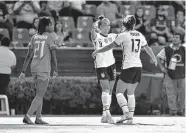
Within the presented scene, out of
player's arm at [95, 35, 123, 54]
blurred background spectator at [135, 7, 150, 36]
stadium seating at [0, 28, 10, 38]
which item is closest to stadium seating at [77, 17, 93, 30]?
blurred background spectator at [135, 7, 150, 36]

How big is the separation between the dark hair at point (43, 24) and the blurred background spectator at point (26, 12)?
21.6 feet

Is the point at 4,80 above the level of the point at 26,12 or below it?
below

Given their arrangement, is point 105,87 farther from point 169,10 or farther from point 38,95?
point 169,10

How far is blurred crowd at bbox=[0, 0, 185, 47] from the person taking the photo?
17330 mm

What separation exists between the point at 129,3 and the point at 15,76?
4359 millimetres

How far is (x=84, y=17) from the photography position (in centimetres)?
Result: 1806

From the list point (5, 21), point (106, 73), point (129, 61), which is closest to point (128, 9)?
point (5, 21)

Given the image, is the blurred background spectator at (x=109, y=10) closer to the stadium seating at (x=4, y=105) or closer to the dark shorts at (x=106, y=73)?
the stadium seating at (x=4, y=105)

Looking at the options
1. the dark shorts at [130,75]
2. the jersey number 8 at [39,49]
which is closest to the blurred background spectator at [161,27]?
the dark shorts at [130,75]

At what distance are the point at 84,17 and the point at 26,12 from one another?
164 centimetres

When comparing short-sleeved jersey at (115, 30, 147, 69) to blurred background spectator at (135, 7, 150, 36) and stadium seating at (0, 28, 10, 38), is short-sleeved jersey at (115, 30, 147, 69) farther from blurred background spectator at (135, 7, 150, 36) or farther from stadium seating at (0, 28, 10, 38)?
blurred background spectator at (135, 7, 150, 36)

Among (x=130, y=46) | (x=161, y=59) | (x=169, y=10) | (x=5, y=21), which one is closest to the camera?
(x=130, y=46)

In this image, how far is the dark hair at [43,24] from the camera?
11.4 metres

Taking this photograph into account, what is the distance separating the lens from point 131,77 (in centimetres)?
1162
